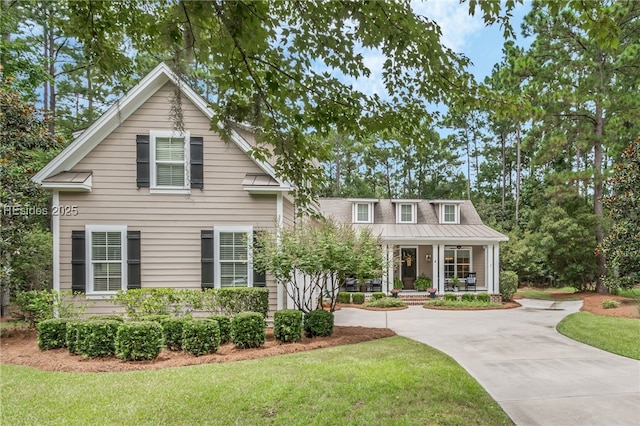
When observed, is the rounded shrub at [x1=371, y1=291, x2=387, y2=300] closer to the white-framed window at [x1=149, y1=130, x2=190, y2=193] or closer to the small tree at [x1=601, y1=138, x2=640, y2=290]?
the small tree at [x1=601, y1=138, x2=640, y2=290]

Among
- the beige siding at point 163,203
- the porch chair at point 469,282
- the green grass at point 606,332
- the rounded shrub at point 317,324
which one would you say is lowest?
the porch chair at point 469,282

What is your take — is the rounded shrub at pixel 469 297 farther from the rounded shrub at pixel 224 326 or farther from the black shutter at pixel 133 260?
the black shutter at pixel 133 260

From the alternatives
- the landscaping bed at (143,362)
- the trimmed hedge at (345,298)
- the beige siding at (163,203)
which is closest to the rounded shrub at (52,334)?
the landscaping bed at (143,362)

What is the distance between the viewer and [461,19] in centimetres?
480

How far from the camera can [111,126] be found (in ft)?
29.4

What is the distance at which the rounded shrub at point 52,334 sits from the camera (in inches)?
267

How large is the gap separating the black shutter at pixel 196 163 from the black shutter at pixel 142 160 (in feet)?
3.46

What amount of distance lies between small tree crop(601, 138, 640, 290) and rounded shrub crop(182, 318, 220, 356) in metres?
13.6

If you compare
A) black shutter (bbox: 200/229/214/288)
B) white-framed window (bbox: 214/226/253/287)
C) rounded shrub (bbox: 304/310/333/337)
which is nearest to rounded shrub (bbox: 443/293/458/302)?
rounded shrub (bbox: 304/310/333/337)

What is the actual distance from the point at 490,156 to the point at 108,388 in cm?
3508

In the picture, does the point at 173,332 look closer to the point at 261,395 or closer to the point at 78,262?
the point at 261,395

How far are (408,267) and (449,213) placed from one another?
3952 mm

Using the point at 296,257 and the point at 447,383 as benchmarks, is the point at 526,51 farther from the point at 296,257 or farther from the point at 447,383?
the point at 447,383

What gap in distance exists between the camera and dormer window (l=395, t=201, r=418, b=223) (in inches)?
788
